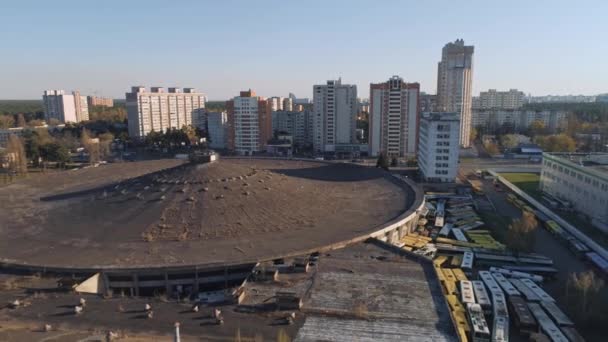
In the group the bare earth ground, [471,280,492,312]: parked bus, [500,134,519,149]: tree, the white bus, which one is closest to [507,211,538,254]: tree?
the white bus

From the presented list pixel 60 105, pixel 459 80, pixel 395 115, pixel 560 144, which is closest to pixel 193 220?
pixel 395 115

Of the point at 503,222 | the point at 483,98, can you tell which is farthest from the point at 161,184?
the point at 483,98

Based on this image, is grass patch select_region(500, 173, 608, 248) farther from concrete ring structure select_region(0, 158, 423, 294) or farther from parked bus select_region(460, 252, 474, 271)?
concrete ring structure select_region(0, 158, 423, 294)

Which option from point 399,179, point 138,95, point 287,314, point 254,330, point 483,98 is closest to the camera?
point 254,330

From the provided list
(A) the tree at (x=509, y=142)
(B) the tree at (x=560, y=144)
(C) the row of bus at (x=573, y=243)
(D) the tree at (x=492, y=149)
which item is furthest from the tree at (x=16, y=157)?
(A) the tree at (x=509, y=142)

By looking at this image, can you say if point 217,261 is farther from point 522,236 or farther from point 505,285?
point 522,236

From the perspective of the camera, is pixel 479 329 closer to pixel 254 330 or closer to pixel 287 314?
pixel 287 314
